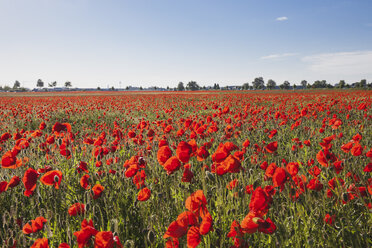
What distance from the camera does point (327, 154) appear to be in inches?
83.7

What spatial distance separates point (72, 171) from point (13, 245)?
2.07 m

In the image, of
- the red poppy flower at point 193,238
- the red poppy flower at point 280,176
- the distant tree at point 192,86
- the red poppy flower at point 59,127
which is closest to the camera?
the red poppy flower at point 193,238

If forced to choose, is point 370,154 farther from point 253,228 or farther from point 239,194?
point 253,228

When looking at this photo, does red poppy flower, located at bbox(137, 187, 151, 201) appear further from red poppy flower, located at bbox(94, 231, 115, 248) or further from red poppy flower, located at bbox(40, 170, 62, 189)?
red poppy flower, located at bbox(94, 231, 115, 248)

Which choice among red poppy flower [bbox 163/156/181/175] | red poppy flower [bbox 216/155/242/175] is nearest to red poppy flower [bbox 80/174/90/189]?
red poppy flower [bbox 163/156/181/175]

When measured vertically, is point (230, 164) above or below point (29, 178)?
above

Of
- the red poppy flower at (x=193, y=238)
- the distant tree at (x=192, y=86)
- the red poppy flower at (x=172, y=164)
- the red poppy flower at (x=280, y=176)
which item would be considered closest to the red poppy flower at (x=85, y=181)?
the red poppy flower at (x=172, y=164)

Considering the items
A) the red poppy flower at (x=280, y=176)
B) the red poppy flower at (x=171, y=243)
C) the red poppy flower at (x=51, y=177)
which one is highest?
the red poppy flower at (x=280, y=176)

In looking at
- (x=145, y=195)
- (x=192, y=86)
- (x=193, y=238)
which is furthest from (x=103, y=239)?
(x=192, y=86)

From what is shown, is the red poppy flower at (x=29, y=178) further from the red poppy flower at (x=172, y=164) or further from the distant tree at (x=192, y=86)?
the distant tree at (x=192, y=86)

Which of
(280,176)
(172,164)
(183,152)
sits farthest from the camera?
(172,164)

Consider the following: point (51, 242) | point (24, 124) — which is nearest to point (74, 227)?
point (51, 242)

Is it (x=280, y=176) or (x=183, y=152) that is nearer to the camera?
(x=280, y=176)

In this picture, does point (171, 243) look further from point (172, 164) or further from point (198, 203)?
point (172, 164)
